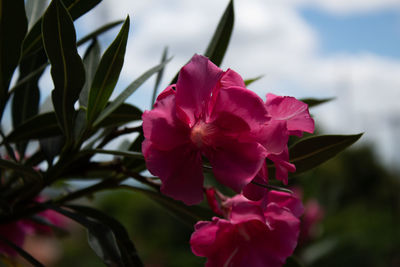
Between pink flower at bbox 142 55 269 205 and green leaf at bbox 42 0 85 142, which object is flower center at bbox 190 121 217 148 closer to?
pink flower at bbox 142 55 269 205

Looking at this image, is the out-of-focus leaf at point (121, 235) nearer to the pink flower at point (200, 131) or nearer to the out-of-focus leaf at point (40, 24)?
the pink flower at point (200, 131)

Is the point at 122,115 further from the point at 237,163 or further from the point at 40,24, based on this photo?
the point at 237,163

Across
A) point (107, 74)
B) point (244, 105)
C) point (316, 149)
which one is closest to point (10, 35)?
point (107, 74)

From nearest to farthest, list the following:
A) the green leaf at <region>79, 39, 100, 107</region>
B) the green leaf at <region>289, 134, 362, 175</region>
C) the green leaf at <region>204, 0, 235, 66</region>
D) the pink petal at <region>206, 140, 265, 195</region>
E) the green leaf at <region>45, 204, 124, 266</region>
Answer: the pink petal at <region>206, 140, 265, 195</region>
the green leaf at <region>45, 204, 124, 266</region>
the green leaf at <region>289, 134, 362, 175</region>
the green leaf at <region>204, 0, 235, 66</region>
the green leaf at <region>79, 39, 100, 107</region>

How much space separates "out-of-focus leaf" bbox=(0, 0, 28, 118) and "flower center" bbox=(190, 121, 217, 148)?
0.40m

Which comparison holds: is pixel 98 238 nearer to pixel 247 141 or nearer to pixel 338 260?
pixel 247 141

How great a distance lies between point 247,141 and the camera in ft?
2.08

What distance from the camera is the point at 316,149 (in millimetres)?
840

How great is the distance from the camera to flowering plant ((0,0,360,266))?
2.06ft

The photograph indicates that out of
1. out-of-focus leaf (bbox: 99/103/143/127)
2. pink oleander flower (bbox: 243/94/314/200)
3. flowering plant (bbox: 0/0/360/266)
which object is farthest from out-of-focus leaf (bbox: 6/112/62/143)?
pink oleander flower (bbox: 243/94/314/200)

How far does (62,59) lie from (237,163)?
1.13ft

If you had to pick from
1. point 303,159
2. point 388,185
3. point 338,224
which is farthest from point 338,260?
point 388,185

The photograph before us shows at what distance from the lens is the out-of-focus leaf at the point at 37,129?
0.92 m

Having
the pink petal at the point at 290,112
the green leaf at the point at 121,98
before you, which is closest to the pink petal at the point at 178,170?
the pink petal at the point at 290,112
